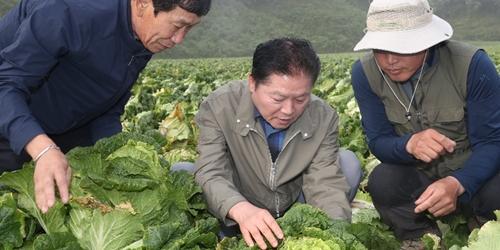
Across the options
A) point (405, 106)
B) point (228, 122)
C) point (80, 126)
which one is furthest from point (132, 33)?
point (405, 106)

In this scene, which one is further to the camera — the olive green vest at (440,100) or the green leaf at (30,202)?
the olive green vest at (440,100)

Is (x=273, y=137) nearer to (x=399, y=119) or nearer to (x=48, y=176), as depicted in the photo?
(x=399, y=119)

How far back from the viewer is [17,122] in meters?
2.47

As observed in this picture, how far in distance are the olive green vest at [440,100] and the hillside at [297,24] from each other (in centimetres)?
6055

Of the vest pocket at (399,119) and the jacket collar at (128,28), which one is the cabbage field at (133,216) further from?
Answer: the vest pocket at (399,119)

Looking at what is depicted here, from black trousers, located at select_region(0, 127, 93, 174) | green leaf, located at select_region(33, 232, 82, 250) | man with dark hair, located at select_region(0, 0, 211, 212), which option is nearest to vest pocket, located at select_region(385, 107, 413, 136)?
man with dark hair, located at select_region(0, 0, 211, 212)

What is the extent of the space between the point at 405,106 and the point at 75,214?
6.23 feet

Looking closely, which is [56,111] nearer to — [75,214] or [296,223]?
[75,214]

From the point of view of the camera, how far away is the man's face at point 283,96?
2.79m

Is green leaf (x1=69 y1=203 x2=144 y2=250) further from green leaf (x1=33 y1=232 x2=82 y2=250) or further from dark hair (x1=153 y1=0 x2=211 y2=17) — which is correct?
dark hair (x1=153 y1=0 x2=211 y2=17)

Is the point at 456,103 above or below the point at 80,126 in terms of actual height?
above

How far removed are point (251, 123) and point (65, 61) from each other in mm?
1009

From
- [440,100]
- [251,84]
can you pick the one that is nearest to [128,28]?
[251,84]

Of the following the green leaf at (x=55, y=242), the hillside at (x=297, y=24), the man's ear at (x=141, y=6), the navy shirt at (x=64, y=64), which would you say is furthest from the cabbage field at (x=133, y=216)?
the hillside at (x=297, y=24)
